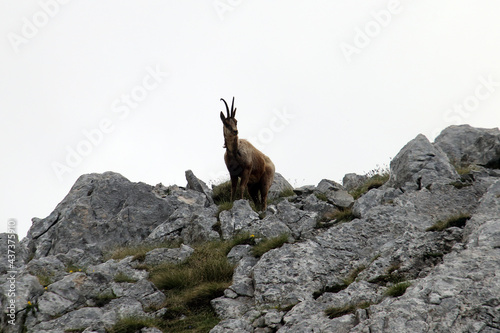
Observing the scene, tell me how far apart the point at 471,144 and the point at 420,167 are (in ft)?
Result: 13.7

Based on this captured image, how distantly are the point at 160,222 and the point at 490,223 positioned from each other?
10.0 metres

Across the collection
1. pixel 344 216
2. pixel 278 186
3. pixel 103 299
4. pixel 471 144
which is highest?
pixel 278 186

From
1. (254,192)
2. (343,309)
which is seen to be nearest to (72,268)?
(343,309)

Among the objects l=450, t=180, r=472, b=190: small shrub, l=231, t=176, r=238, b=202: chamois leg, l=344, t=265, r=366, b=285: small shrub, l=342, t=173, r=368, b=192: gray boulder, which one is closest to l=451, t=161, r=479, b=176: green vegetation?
l=450, t=180, r=472, b=190: small shrub

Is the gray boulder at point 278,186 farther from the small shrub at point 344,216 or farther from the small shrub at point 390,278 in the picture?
the small shrub at point 390,278

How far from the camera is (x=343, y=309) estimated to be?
7.02 meters

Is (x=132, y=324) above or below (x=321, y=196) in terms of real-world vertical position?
below

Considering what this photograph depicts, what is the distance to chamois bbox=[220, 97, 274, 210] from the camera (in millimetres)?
16016

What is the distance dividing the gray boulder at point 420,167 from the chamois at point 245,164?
4608 mm

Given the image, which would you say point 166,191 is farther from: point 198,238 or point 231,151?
point 198,238

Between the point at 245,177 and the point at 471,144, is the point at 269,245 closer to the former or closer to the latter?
the point at 245,177

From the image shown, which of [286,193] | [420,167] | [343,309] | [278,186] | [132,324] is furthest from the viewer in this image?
[278,186]

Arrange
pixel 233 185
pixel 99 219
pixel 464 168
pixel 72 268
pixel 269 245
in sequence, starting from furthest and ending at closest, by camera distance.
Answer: pixel 233 185, pixel 99 219, pixel 464 168, pixel 72 268, pixel 269 245

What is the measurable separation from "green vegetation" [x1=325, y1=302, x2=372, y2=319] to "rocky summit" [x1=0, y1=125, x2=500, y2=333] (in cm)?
3
